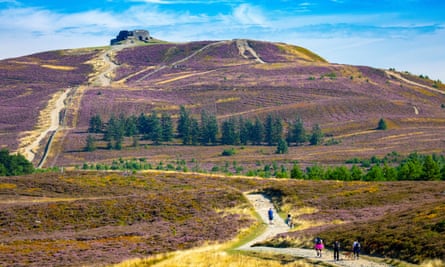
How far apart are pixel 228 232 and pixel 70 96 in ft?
466

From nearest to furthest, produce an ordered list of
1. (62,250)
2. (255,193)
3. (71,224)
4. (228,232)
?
(62,250), (228,232), (71,224), (255,193)

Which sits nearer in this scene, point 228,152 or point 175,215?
point 175,215

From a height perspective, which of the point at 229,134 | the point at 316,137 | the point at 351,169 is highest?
the point at 229,134

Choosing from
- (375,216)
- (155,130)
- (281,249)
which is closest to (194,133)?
(155,130)

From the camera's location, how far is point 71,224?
50.1m

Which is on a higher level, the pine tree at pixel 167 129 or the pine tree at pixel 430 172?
the pine tree at pixel 167 129

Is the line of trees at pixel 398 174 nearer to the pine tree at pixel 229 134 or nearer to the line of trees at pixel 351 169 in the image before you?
the line of trees at pixel 351 169

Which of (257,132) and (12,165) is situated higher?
(257,132)

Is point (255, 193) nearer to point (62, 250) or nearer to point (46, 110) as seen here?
point (62, 250)

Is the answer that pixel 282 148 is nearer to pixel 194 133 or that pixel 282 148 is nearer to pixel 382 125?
pixel 194 133

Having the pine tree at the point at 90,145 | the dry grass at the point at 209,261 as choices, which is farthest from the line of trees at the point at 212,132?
the dry grass at the point at 209,261

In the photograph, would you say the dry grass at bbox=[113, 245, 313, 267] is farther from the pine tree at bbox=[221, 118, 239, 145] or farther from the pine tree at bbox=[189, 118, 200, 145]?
the pine tree at bbox=[221, 118, 239, 145]

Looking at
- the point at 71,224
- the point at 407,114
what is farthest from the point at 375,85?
the point at 71,224

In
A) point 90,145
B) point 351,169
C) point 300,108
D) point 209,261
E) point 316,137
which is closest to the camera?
point 209,261
